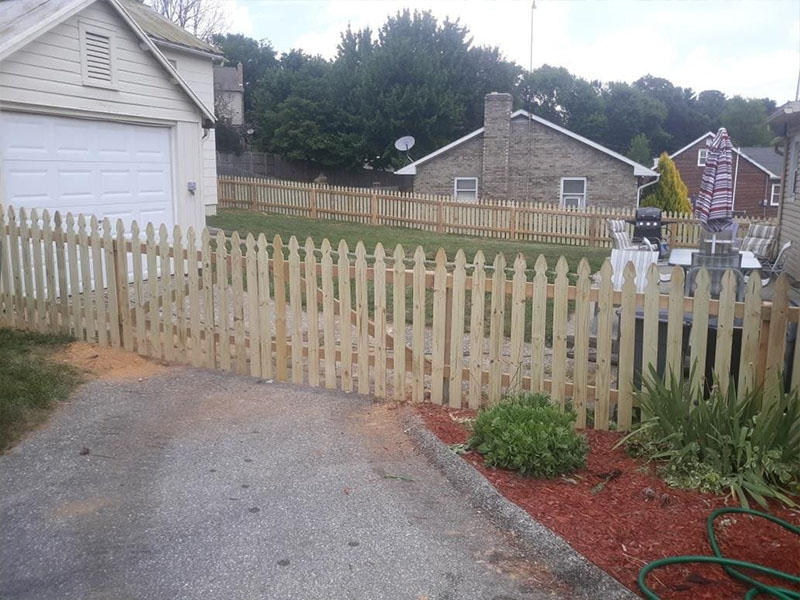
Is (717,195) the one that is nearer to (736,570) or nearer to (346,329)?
(346,329)

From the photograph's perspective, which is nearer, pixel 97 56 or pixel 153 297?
pixel 153 297

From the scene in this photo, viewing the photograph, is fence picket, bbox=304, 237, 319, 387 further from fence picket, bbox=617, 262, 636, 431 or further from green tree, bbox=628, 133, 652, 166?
green tree, bbox=628, 133, 652, 166

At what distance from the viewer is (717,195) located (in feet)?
30.5

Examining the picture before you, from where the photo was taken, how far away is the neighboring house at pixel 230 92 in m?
41.8

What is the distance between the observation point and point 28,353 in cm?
700

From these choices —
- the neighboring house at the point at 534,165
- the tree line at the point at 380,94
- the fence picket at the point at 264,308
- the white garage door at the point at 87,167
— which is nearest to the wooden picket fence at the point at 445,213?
the neighboring house at the point at 534,165

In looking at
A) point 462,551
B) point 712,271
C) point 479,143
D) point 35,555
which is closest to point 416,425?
point 462,551

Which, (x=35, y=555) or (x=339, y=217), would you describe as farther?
(x=339, y=217)

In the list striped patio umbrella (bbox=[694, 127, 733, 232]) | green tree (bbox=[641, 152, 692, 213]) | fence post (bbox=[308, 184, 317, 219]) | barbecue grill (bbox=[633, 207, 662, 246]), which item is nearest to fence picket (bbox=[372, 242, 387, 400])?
striped patio umbrella (bbox=[694, 127, 733, 232])

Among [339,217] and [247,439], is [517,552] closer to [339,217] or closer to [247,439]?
[247,439]

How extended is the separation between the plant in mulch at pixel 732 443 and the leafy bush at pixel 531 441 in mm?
527

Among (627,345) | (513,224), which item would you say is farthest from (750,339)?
(513,224)

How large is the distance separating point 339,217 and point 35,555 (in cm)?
2219

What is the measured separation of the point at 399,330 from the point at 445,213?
58.5 ft
